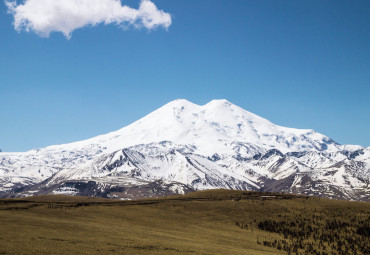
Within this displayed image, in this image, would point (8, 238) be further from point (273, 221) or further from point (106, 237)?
point (273, 221)

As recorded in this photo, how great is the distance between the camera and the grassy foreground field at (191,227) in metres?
38.3

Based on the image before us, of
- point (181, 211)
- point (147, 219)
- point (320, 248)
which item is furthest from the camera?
point (181, 211)

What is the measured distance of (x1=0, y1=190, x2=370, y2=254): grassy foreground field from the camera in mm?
38281

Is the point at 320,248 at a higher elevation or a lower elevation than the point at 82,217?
lower

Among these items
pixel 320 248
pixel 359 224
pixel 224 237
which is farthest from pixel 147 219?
pixel 359 224

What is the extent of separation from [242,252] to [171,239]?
29.0 ft

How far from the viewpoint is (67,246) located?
35438 mm

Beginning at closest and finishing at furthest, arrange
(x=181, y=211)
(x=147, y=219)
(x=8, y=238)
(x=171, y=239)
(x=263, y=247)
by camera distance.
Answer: (x=8, y=238)
(x=171, y=239)
(x=263, y=247)
(x=147, y=219)
(x=181, y=211)

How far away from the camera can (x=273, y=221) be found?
75.1 meters

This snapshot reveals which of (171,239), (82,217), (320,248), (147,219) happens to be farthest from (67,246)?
(320,248)

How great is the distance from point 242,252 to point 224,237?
12.1m

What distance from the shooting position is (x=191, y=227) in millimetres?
64062

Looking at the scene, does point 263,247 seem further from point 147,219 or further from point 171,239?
point 147,219

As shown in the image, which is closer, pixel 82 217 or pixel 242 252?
pixel 242 252
